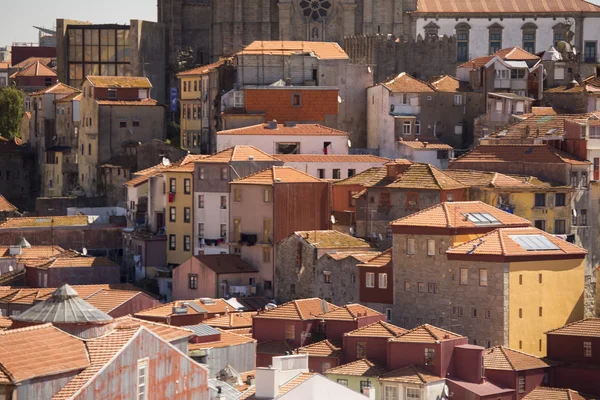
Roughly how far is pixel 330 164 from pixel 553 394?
3038 centimetres

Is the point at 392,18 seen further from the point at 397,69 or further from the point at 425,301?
the point at 425,301

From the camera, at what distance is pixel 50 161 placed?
126m

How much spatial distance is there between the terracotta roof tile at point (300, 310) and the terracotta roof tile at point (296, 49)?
30.7 m

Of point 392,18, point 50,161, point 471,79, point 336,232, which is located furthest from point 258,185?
point 392,18

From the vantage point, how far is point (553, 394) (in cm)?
7725

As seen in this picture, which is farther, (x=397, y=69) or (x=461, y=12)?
(x=461, y=12)

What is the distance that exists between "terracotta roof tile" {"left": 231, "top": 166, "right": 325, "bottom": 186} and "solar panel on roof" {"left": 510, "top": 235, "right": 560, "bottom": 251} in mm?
14389

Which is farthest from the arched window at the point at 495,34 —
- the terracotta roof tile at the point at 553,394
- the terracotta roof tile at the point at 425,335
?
the terracotta roof tile at the point at 553,394

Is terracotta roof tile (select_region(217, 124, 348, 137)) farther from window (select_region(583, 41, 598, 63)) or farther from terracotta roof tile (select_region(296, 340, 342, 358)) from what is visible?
window (select_region(583, 41, 598, 63))

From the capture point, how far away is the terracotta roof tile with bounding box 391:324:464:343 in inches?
3066

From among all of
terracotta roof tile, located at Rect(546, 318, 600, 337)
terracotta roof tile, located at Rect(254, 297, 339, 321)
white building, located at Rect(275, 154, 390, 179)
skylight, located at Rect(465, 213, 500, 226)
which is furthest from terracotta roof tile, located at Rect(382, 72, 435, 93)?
terracotta roof tile, located at Rect(546, 318, 600, 337)

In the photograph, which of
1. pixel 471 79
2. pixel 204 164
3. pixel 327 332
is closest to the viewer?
pixel 327 332

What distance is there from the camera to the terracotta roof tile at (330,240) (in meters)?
92.9

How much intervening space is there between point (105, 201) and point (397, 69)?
18.3m
